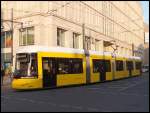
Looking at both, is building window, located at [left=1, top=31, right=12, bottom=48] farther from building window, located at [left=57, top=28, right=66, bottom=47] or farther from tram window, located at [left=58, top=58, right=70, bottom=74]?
tram window, located at [left=58, top=58, right=70, bottom=74]

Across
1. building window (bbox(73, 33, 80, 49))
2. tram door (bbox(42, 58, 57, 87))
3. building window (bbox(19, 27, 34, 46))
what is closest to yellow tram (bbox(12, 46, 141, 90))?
tram door (bbox(42, 58, 57, 87))

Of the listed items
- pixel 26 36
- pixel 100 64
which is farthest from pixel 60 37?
pixel 100 64

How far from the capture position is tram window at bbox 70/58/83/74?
25.3 m

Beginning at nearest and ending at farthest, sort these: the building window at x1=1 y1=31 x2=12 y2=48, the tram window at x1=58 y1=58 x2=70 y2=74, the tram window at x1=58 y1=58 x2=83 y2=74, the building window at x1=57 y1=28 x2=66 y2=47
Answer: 1. the tram window at x1=58 y1=58 x2=70 y2=74
2. the tram window at x1=58 y1=58 x2=83 y2=74
3. the building window at x1=57 y1=28 x2=66 y2=47
4. the building window at x1=1 y1=31 x2=12 y2=48

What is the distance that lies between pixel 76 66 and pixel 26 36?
780 inches

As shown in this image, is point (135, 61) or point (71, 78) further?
point (135, 61)

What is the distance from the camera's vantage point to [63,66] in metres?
24.2

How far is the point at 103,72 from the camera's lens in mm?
30547

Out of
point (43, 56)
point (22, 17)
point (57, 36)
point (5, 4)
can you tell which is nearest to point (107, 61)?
point (43, 56)

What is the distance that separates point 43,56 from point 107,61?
35.4ft

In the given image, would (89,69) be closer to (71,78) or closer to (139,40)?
(71,78)

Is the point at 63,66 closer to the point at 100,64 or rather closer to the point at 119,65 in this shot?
the point at 100,64

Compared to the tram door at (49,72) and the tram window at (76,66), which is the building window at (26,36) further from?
the tram door at (49,72)

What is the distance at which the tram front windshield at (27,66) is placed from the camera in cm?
2170
